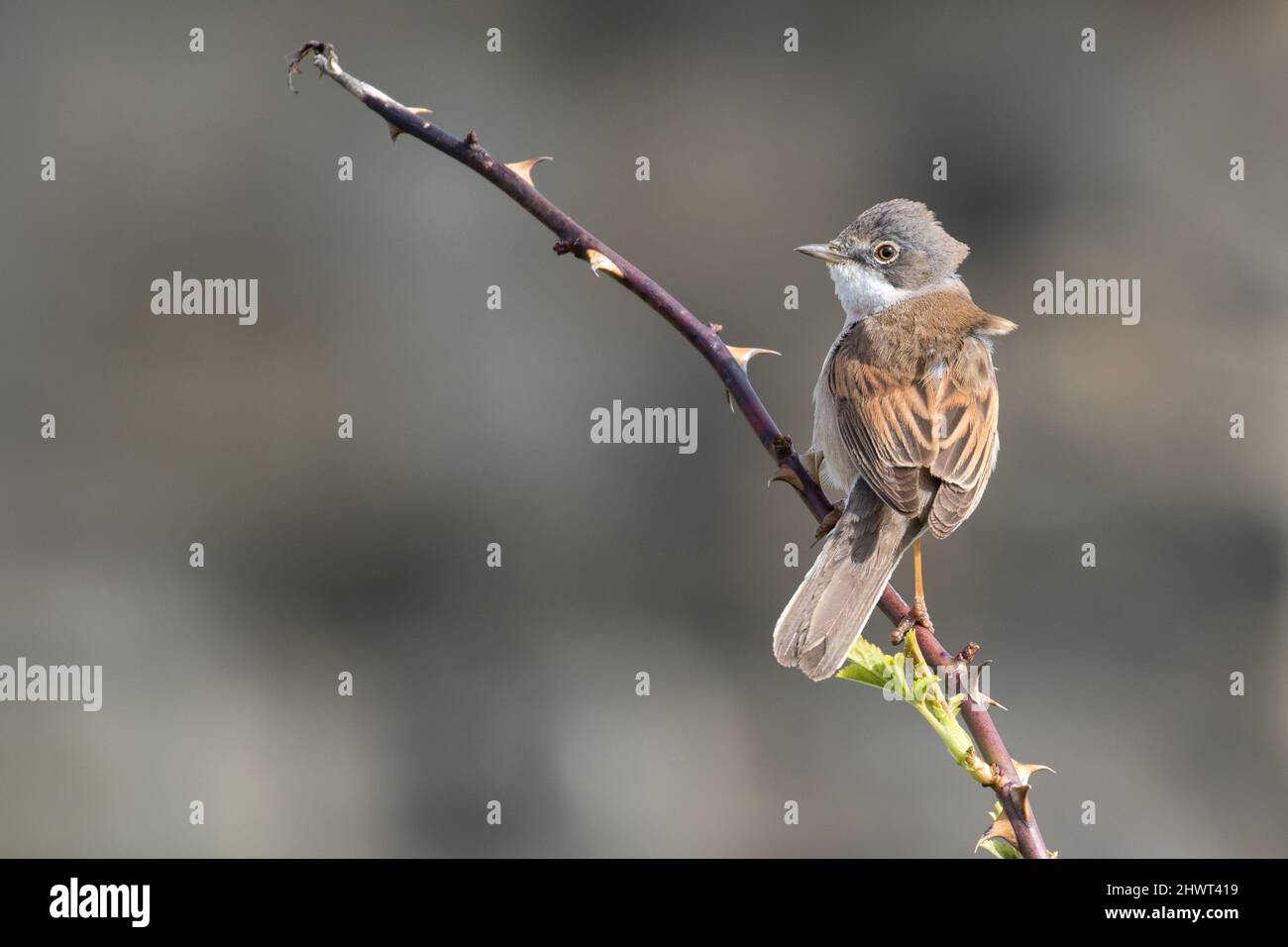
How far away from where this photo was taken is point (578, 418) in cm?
837

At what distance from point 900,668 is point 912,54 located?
7.05 metres

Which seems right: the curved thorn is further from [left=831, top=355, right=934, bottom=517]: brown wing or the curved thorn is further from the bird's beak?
the bird's beak

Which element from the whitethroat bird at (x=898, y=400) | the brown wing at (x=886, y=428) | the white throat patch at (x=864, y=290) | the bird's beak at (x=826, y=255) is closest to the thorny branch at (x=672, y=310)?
the whitethroat bird at (x=898, y=400)

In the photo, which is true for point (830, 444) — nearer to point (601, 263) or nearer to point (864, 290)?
point (864, 290)

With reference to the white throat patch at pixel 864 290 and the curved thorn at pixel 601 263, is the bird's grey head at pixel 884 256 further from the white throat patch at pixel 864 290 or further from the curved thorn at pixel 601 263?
the curved thorn at pixel 601 263

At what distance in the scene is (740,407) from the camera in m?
2.30

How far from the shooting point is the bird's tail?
2537mm

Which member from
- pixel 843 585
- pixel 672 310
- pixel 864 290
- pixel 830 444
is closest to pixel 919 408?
pixel 830 444

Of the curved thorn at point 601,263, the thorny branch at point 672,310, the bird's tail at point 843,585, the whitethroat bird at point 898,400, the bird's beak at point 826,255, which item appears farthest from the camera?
the bird's beak at point 826,255

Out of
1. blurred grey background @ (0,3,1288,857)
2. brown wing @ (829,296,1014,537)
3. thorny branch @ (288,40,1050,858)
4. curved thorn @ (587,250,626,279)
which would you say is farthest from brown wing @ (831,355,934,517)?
blurred grey background @ (0,3,1288,857)

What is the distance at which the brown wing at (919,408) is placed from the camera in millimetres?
3598

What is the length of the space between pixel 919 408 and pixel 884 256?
638mm
